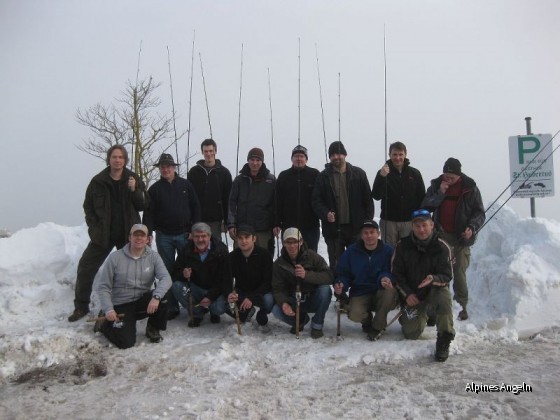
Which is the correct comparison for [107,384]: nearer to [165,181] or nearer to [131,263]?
[131,263]

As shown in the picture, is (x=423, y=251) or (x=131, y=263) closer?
(x=423, y=251)

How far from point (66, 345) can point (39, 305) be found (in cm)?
195

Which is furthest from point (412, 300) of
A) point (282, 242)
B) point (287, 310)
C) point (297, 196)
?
point (297, 196)

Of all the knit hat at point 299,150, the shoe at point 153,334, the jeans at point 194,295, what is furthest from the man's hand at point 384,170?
the shoe at point 153,334

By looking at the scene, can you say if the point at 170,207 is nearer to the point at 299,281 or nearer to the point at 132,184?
the point at 132,184

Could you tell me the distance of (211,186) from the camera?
276 inches

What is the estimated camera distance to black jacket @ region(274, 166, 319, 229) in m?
6.71

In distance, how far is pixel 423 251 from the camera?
17.4ft

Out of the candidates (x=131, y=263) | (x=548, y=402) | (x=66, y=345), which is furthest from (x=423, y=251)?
(x=66, y=345)

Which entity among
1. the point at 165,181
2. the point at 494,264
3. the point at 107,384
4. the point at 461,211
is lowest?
the point at 107,384

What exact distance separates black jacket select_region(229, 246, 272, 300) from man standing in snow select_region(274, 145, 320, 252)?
2.40 ft

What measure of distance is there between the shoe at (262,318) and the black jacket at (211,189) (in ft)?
5.43

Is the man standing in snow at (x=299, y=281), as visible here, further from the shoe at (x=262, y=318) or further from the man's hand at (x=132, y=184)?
the man's hand at (x=132, y=184)

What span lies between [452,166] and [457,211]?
60 centimetres
